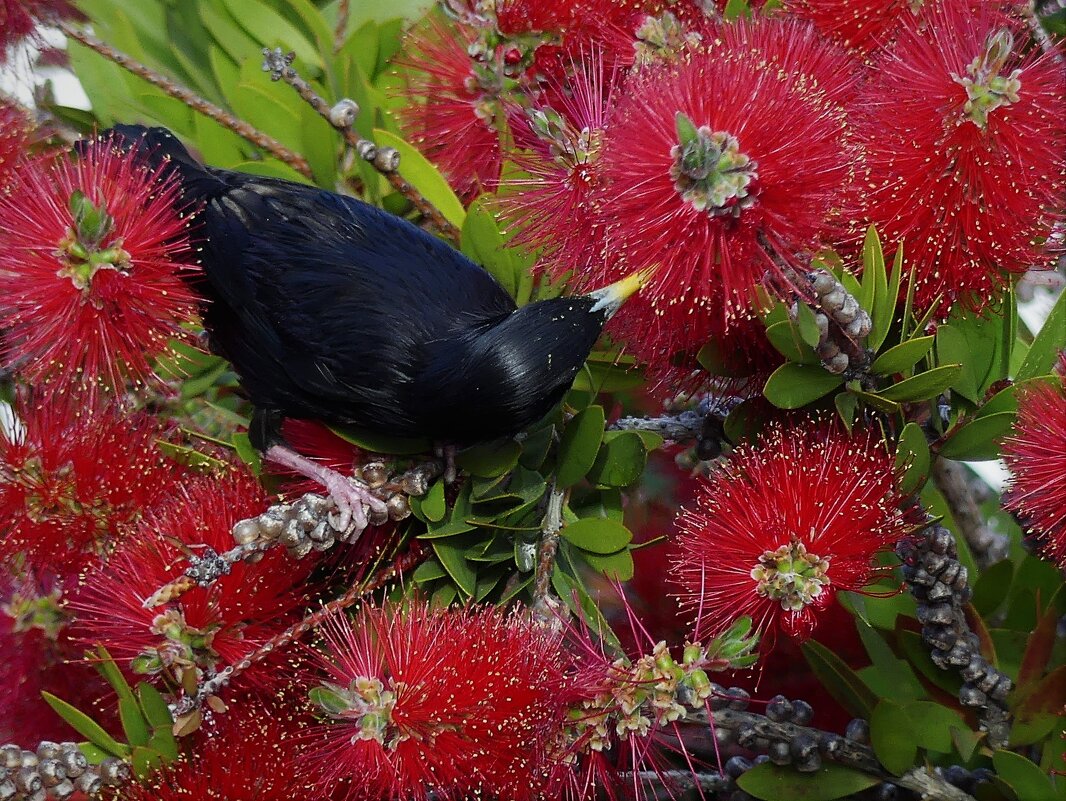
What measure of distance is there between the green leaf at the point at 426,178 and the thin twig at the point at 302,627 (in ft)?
0.53

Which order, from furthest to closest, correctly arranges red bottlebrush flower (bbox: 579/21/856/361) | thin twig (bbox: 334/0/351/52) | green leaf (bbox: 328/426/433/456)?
thin twig (bbox: 334/0/351/52)
green leaf (bbox: 328/426/433/456)
red bottlebrush flower (bbox: 579/21/856/361)

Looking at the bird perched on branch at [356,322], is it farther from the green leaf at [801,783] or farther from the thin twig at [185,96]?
the green leaf at [801,783]

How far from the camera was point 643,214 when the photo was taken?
36 centimetres

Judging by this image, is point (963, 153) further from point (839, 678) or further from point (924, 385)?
point (839, 678)

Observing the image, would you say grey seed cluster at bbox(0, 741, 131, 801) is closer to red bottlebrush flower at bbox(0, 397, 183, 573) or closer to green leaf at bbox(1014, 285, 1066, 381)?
red bottlebrush flower at bbox(0, 397, 183, 573)

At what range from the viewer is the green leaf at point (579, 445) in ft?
1.40

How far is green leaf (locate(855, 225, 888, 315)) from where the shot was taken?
0.37m

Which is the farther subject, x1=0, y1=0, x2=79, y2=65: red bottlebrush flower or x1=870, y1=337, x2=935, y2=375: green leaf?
x1=0, y1=0, x2=79, y2=65: red bottlebrush flower

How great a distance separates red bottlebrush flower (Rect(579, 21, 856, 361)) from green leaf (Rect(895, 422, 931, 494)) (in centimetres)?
8

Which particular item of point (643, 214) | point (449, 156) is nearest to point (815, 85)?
point (643, 214)

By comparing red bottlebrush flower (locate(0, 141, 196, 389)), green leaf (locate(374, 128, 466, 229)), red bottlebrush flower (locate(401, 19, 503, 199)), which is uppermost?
red bottlebrush flower (locate(401, 19, 503, 199))

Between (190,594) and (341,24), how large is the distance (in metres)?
0.35

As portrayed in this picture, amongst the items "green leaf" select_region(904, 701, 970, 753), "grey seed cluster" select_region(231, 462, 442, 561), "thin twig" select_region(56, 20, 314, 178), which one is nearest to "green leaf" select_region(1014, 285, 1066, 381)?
"green leaf" select_region(904, 701, 970, 753)

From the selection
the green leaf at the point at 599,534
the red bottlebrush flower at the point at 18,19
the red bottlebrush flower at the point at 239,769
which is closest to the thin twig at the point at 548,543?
the green leaf at the point at 599,534
